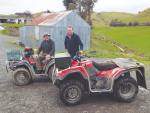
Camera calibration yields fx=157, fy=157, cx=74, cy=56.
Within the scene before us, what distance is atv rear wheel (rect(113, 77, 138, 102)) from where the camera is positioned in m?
4.71

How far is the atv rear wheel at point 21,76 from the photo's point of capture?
6132 millimetres

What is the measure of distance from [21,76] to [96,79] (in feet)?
10.1

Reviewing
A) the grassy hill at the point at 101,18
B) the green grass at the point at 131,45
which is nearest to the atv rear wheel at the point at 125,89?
the green grass at the point at 131,45

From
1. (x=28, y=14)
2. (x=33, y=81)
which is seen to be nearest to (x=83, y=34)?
(x=33, y=81)

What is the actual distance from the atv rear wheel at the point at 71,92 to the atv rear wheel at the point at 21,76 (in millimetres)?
2287

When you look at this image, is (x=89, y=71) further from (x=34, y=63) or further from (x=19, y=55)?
(x=19, y=55)

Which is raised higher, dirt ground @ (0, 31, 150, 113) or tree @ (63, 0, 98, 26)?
tree @ (63, 0, 98, 26)

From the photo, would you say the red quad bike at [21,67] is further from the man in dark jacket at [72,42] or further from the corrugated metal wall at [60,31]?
the corrugated metal wall at [60,31]

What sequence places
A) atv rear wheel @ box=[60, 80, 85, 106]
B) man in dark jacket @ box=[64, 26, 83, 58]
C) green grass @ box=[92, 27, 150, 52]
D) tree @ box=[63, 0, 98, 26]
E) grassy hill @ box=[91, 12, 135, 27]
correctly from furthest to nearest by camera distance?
grassy hill @ box=[91, 12, 135, 27], tree @ box=[63, 0, 98, 26], green grass @ box=[92, 27, 150, 52], man in dark jacket @ box=[64, 26, 83, 58], atv rear wheel @ box=[60, 80, 85, 106]

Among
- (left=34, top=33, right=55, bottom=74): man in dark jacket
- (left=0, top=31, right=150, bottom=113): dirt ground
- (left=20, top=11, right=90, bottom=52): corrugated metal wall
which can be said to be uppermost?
(left=20, top=11, right=90, bottom=52): corrugated metal wall

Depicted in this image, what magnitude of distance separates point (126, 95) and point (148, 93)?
3.70 ft

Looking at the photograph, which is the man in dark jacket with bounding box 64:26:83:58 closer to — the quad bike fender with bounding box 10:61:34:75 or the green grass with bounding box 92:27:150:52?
the quad bike fender with bounding box 10:61:34:75

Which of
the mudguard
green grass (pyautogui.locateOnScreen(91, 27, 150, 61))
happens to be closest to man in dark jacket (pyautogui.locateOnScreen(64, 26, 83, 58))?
the mudguard

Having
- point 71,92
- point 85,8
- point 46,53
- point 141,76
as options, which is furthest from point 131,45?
point 71,92
